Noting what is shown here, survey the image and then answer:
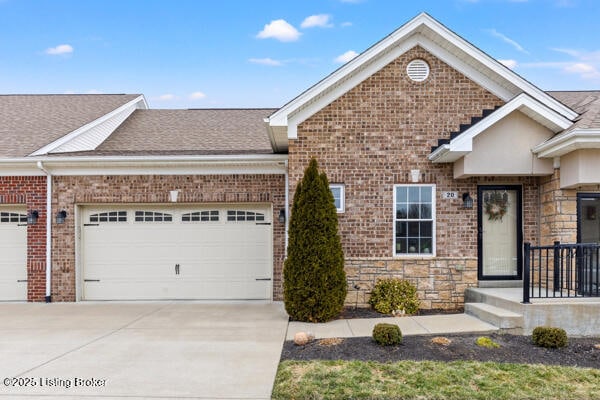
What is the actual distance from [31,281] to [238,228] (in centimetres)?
501

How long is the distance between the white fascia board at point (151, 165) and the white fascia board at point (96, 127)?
0.46 metres

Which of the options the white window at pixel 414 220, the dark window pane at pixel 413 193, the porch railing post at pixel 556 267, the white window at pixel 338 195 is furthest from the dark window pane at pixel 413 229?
the porch railing post at pixel 556 267

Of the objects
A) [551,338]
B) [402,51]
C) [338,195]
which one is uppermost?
[402,51]

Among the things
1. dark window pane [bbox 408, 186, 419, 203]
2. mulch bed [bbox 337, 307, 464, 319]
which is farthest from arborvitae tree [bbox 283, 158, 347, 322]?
dark window pane [bbox 408, 186, 419, 203]

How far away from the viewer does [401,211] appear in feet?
28.7

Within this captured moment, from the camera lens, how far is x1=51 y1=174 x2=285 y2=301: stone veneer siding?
33.0 ft

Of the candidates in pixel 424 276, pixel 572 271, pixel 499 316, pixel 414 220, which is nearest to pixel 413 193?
pixel 414 220

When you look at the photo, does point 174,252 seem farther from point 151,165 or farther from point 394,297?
point 394,297

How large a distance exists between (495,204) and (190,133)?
8.24 metres

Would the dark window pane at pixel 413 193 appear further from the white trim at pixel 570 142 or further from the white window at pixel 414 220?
the white trim at pixel 570 142

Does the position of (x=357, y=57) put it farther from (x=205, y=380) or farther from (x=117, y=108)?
(x=117, y=108)

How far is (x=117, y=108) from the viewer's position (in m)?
13.1

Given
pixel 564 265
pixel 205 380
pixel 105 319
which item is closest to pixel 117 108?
pixel 105 319

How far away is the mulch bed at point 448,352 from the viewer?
543cm
